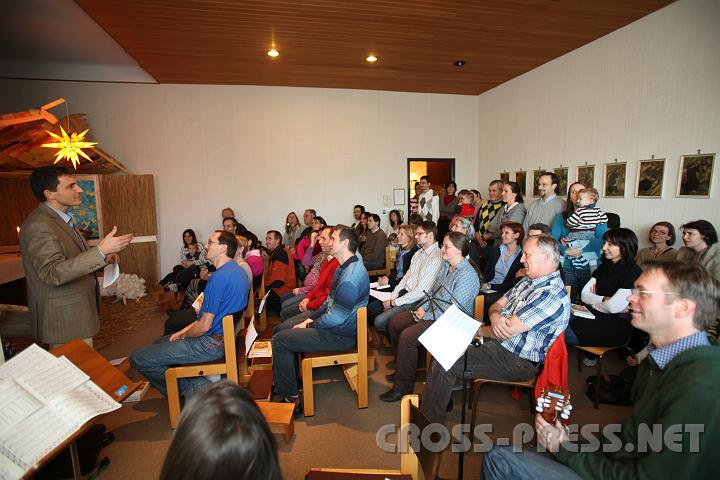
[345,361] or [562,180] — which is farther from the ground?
[562,180]

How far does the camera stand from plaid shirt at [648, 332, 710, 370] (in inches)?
54.0

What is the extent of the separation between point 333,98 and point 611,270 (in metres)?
6.26

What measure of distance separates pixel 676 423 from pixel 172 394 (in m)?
2.94

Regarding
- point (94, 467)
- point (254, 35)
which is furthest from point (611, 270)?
point (254, 35)

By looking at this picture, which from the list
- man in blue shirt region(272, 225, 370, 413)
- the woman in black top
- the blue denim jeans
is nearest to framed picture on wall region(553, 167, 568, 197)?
the blue denim jeans

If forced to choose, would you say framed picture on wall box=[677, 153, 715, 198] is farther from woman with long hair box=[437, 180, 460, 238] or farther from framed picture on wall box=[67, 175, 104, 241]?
framed picture on wall box=[67, 175, 104, 241]

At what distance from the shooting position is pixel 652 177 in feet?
15.4

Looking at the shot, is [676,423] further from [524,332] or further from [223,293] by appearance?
[223,293]

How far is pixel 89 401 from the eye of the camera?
60.6 inches

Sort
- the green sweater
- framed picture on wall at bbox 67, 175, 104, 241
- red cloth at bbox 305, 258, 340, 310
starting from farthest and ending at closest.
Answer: framed picture on wall at bbox 67, 175, 104, 241, red cloth at bbox 305, 258, 340, 310, the green sweater

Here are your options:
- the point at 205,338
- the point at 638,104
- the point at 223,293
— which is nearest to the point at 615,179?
the point at 638,104

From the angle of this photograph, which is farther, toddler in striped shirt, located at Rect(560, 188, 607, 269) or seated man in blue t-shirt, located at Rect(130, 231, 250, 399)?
toddler in striped shirt, located at Rect(560, 188, 607, 269)

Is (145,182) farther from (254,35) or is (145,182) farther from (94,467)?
(94,467)

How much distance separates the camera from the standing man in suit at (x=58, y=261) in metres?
2.32
